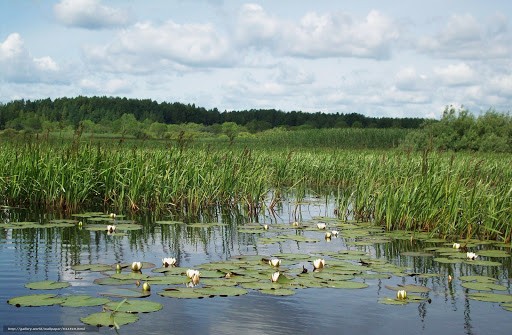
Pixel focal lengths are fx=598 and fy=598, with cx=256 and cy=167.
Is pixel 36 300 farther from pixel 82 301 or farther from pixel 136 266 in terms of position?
pixel 136 266

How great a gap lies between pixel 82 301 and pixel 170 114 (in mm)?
92519

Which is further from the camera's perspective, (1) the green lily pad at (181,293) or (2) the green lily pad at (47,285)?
(2) the green lily pad at (47,285)

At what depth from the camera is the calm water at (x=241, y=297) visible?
5.18 meters

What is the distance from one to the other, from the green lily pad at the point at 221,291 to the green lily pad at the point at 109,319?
99 cm

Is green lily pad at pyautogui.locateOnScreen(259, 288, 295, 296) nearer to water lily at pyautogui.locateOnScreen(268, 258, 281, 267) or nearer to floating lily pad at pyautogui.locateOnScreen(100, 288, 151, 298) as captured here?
water lily at pyautogui.locateOnScreen(268, 258, 281, 267)

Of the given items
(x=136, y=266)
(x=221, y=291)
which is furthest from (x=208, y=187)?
(x=221, y=291)

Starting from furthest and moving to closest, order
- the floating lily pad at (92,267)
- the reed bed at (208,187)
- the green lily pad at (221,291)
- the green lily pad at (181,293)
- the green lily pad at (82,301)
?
the reed bed at (208,187), the floating lily pad at (92,267), the green lily pad at (221,291), the green lily pad at (181,293), the green lily pad at (82,301)

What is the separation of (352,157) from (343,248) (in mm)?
14121

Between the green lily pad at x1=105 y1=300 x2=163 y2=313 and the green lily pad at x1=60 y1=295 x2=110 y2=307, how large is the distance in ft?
0.45

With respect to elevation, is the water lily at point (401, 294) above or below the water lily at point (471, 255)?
below

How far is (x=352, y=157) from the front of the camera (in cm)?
2286

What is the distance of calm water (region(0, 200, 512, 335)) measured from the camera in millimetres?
5176

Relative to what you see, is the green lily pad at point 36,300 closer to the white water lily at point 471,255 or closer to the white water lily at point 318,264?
the white water lily at point 318,264

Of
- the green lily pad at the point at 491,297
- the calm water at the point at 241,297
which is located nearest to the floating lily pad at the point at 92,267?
the calm water at the point at 241,297
